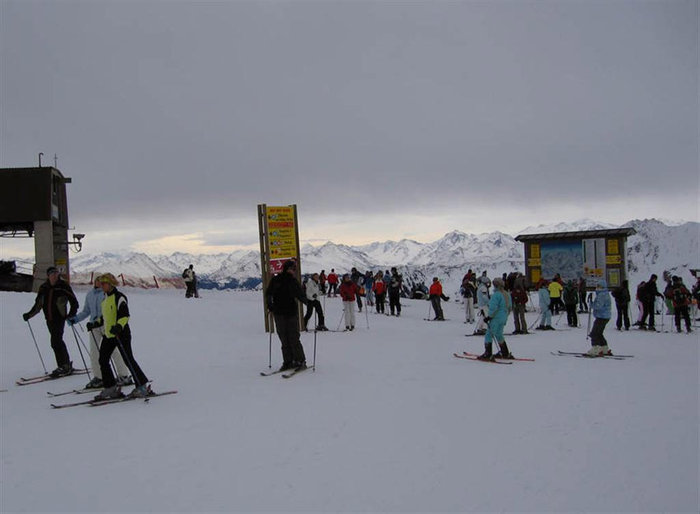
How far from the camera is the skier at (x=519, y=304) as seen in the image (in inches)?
738

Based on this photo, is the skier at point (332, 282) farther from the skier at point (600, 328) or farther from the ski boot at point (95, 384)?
the ski boot at point (95, 384)

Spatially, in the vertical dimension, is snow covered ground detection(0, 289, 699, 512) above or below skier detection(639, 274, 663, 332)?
below

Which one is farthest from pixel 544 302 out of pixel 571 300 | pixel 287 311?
pixel 287 311

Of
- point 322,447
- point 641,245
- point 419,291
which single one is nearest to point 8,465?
point 322,447

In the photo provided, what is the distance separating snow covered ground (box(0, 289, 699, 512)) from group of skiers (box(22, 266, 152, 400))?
54 centimetres

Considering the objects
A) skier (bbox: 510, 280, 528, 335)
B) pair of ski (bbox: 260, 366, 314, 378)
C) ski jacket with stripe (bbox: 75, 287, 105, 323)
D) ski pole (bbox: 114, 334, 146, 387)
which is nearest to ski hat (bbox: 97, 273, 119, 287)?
ski pole (bbox: 114, 334, 146, 387)

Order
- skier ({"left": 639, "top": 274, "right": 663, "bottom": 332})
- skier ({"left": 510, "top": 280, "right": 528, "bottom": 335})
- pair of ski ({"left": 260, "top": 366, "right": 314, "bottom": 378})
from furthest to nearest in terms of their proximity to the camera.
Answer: skier ({"left": 639, "top": 274, "right": 663, "bottom": 332}), skier ({"left": 510, "top": 280, "right": 528, "bottom": 335}), pair of ski ({"left": 260, "top": 366, "right": 314, "bottom": 378})

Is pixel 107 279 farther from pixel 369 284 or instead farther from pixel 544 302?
pixel 369 284

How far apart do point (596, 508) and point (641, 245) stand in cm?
7027

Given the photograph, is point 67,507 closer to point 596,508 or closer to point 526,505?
point 526,505

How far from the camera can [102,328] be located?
10234 mm

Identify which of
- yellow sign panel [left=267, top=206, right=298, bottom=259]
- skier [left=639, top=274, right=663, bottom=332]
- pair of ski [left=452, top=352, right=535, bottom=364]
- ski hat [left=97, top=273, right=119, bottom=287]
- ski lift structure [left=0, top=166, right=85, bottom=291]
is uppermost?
ski lift structure [left=0, top=166, right=85, bottom=291]

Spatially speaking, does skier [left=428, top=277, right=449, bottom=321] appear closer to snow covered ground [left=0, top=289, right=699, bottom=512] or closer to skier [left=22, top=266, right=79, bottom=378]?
snow covered ground [left=0, top=289, right=699, bottom=512]

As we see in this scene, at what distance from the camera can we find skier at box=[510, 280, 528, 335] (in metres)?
18.7
